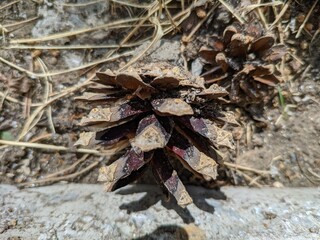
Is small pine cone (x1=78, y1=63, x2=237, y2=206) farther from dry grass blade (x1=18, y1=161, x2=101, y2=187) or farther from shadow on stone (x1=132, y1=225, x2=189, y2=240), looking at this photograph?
dry grass blade (x1=18, y1=161, x2=101, y2=187)

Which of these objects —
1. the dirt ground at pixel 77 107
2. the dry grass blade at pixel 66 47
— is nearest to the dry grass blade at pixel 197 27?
the dirt ground at pixel 77 107

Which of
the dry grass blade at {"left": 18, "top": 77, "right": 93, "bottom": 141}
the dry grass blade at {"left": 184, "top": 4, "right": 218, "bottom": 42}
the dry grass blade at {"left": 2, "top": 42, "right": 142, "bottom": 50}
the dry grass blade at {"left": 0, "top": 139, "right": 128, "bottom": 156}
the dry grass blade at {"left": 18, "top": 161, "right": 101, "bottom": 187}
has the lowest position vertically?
the dry grass blade at {"left": 18, "top": 161, "right": 101, "bottom": 187}

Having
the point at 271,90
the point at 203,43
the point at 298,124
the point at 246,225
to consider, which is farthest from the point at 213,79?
the point at 246,225

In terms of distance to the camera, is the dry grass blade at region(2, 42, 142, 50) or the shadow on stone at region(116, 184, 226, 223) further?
the dry grass blade at region(2, 42, 142, 50)

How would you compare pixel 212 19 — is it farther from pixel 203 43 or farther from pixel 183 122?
pixel 183 122

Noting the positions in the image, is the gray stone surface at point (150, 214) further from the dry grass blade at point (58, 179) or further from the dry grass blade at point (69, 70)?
the dry grass blade at point (69, 70)

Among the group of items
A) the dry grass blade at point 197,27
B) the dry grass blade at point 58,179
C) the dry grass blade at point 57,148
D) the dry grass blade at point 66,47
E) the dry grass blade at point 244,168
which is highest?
the dry grass blade at point 66,47

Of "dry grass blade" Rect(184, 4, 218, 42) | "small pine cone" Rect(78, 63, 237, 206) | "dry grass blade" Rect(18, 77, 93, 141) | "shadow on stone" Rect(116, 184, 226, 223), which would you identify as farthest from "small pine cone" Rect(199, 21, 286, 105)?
"dry grass blade" Rect(18, 77, 93, 141)

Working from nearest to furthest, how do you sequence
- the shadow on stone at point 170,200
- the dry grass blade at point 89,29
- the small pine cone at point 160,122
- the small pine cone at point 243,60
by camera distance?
the small pine cone at point 160,122
the shadow on stone at point 170,200
the small pine cone at point 243,60
the dry grass blade at point 89,29

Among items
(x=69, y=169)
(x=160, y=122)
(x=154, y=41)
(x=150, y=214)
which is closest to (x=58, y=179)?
(x=69, y=169)
